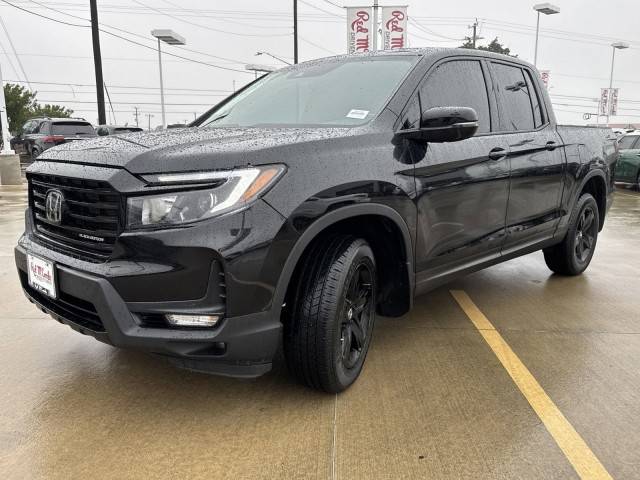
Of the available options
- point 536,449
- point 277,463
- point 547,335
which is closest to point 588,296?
point 547,335

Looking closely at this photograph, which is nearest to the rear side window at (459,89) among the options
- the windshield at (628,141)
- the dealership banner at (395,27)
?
the windshield at (628,141)

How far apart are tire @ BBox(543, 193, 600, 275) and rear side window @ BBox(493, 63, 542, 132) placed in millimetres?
1062

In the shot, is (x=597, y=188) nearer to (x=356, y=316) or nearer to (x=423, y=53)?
(x=423, y=53)

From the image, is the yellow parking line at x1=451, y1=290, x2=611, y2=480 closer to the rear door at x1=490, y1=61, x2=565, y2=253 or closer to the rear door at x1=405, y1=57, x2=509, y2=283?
the rear door at x1=405, y1=57, x2=509, y2=283

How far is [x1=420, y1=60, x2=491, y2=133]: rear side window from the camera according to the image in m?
3.40

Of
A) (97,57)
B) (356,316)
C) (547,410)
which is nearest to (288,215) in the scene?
(356,316)

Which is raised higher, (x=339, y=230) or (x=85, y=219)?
(x=85, y=219)

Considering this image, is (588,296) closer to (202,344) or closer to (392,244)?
(392,244)

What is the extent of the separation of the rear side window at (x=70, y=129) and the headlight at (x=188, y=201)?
663 inches

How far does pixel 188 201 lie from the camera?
7.54 ft

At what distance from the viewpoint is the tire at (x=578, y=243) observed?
509 cm

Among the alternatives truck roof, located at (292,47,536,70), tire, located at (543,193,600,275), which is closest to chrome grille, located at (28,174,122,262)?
truck roof, located at (292,47,536,70)

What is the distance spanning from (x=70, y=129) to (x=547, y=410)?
17894 mm

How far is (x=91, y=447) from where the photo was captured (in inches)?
97.3
